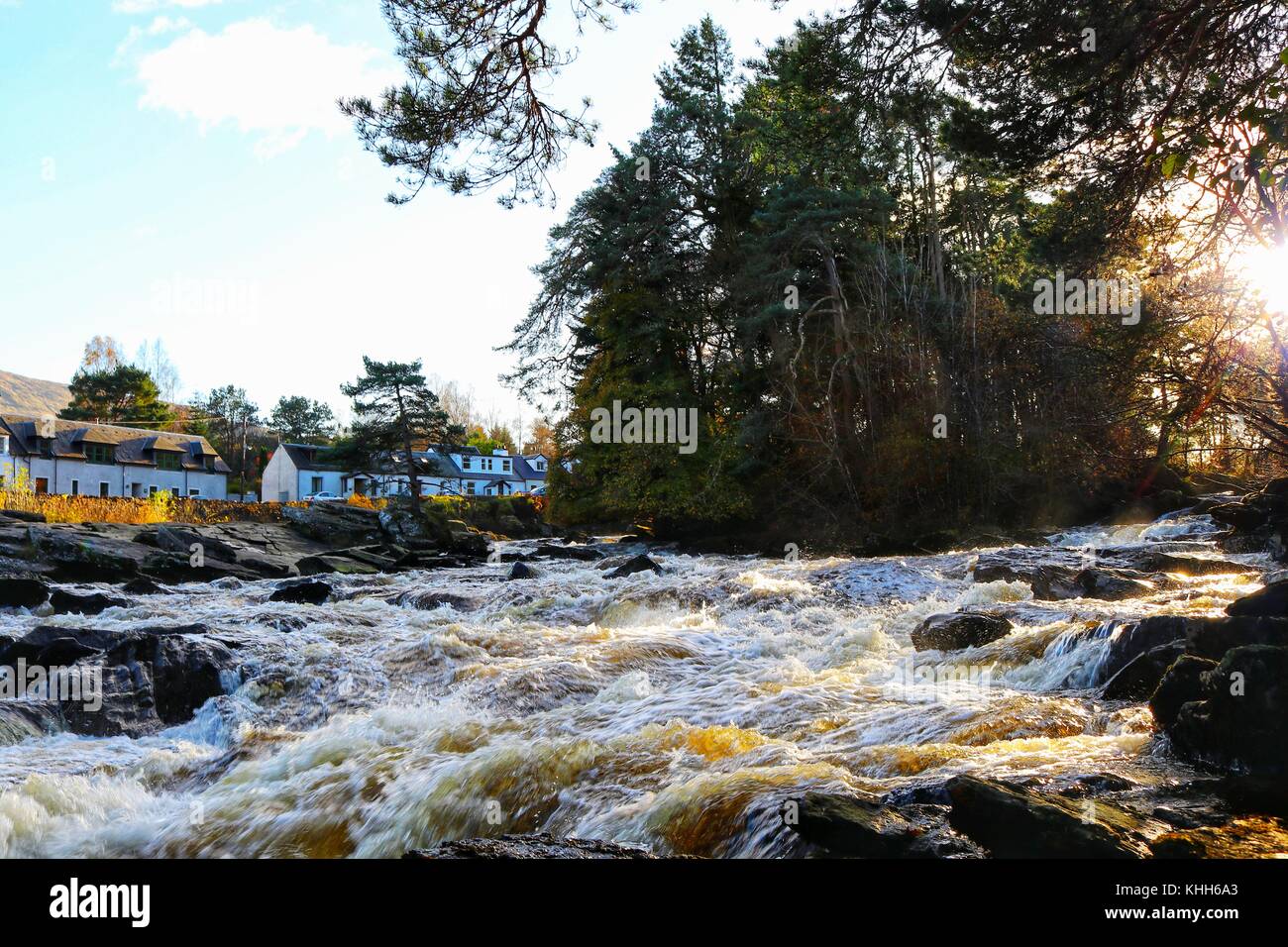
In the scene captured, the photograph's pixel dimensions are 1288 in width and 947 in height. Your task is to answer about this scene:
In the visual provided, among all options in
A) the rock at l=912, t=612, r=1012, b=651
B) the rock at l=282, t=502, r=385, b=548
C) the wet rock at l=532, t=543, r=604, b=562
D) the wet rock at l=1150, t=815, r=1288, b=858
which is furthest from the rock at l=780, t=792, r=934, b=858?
the rock at l=282, t=502, r=385, b=548

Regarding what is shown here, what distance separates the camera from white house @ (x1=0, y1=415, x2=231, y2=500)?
155ft

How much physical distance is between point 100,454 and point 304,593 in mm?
46022

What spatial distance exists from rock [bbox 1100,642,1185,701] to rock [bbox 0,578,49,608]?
15062mm

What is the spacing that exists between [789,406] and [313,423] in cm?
6752

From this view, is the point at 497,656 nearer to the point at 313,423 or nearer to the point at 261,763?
the point at 261,763

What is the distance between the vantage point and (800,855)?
3902 mm

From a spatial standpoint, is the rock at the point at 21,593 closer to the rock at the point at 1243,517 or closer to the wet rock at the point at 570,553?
the wet rock at the point at 570,553

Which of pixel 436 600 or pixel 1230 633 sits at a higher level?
pixel 1230 633

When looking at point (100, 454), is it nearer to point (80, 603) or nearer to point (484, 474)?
point (484, 474)

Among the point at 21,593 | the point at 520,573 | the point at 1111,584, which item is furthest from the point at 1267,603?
the point at 21,593

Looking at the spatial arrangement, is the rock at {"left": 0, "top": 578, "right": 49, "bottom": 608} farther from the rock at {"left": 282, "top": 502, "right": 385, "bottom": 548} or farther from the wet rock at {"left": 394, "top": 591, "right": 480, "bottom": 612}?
the rock at {"left": 282, "top": 502, "right": 385, "bottom": 548}

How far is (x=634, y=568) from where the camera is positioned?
17.8 meters

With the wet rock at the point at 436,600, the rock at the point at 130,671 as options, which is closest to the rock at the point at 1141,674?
the rock at the point at 130,671
